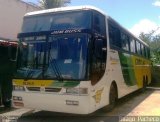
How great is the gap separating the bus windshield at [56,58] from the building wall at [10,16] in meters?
8.56

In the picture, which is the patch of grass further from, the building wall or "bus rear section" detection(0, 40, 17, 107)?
"bus rear section" detection(0, 40, 17, 107)

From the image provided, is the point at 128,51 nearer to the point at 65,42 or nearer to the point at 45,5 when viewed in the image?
the point at 65,42

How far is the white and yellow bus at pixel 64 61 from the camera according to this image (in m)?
8.23

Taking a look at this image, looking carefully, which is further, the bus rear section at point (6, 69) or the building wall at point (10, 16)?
the building wall at point (10, 16)

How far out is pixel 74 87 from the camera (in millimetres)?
8195

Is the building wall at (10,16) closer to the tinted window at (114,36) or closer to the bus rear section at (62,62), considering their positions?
the tinted window at (114,36)

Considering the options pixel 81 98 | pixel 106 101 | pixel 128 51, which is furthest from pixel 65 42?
Result: pixel 128 51

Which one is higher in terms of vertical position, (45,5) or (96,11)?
(45,5)

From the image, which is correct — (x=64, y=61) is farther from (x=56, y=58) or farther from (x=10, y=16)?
(x=10, y=16)

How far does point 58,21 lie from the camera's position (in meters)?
9.09

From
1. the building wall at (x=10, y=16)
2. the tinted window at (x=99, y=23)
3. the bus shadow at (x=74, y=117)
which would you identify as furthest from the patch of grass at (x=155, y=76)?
the tinted window at (x=99, y=23)

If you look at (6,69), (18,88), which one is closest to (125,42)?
(6,69)

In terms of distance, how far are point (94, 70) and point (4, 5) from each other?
10.6 m

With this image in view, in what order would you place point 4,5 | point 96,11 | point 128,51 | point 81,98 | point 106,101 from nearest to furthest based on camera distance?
point 81,98
point 96,11
point 106,101
point 128,51
point 4,5
